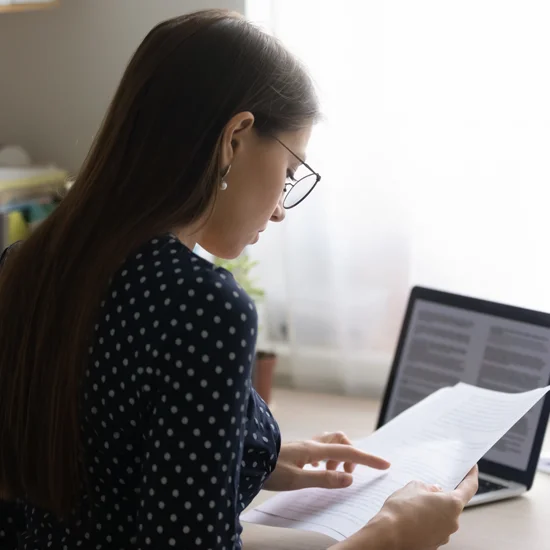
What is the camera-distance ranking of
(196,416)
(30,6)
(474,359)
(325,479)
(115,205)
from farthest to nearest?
1. (30,6)
2. (474,359)
3. (325,479)
4. (115,205)
5. (196,416)

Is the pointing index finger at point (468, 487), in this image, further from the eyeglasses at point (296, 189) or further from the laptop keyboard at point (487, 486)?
the eyeglasses at point (296, 189)

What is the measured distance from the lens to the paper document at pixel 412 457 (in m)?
1.06

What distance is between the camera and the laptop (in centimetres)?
Result: 126

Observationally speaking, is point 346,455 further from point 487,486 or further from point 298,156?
point 298,156

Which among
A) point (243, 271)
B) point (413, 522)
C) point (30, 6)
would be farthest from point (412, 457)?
point (30, 6)

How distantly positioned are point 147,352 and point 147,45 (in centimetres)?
31

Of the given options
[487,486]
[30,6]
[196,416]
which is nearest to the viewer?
[196,416]

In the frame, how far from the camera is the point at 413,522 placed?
3.07ft

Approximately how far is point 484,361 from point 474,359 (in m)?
0.02

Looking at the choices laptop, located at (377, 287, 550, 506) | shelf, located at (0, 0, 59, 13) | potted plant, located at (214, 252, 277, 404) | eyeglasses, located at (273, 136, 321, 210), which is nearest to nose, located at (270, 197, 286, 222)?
eyeglasses, located at (273, 136, 321, 210)

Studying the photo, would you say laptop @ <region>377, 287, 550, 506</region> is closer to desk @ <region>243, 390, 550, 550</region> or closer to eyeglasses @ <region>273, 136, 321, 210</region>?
desk @ <region>243, 390, 550, 550</region>

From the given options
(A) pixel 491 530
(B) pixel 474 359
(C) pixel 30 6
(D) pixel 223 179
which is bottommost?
(A) pixel 491 530

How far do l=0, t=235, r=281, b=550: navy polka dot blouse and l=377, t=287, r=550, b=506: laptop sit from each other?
57cm

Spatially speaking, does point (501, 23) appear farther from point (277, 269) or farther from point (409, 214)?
point (277, 269)
